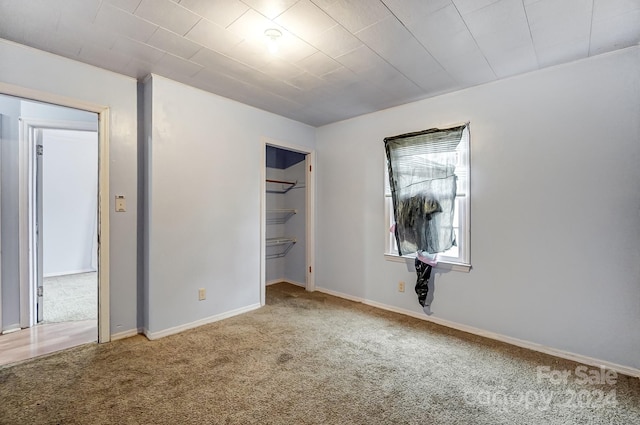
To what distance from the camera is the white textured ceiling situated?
5.68ft

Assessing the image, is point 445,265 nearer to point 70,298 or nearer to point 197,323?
point 197,323

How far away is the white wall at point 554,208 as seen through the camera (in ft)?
7.06

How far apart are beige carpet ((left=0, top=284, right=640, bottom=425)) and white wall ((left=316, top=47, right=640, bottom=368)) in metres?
0.33

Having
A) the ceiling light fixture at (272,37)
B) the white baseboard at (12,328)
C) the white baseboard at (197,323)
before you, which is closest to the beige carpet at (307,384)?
the white baseboard at (197,323)

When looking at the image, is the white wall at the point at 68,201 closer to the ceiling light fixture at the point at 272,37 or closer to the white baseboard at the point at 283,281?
the white baseboard at the point at 283,281

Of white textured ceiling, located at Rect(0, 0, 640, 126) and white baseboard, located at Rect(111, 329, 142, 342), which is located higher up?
white textured ceiling, located at Rect(0, 0, 640, 126)

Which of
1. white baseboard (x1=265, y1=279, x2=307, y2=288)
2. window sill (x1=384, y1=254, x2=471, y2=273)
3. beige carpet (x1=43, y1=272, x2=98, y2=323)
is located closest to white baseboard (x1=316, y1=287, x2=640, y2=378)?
window sill (x1=384, y1=254, x2=471, y2=273)

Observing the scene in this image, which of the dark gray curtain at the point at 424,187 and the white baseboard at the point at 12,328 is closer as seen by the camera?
the white baseboard at the point at 12,328

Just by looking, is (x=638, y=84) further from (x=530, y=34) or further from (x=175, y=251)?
(x=175, y=251)

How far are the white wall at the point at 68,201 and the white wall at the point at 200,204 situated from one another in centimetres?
363

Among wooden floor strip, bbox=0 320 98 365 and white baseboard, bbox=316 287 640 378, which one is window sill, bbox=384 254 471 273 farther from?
wooden floor strip, bbox=0 320 98 365

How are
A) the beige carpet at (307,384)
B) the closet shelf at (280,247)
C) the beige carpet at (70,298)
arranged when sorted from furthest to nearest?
the closet shelf at (280,247) < the beige carpet at (70,298) < the beige carpet at (307,384)

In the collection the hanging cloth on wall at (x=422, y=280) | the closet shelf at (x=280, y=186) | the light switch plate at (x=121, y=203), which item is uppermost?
the closet shelf at (x=280, y=186)

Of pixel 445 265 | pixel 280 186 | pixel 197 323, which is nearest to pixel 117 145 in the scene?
pixel 197 323
